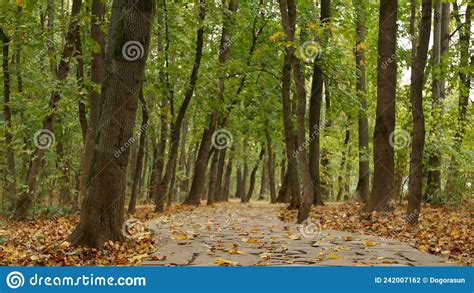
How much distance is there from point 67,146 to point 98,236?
2140 cm

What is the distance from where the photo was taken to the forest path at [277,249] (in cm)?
662

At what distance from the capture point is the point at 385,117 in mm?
12320

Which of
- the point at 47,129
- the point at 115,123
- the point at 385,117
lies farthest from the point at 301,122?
the point at 47,129

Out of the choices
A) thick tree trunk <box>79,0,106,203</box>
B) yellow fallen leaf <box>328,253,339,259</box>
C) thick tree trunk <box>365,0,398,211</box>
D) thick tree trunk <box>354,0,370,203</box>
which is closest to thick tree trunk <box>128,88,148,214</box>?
thick tree trunk <box>79,0,106,203</box>

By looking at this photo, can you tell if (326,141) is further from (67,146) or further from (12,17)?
(12,17)

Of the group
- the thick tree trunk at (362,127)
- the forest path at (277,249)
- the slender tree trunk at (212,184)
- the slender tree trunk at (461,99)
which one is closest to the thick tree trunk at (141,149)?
the slender tree trunk at (212,184)

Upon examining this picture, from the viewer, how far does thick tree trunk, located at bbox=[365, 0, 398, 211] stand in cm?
1214

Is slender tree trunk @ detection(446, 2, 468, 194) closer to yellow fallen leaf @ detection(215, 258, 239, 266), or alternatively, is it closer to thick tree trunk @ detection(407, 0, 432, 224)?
thick tree trunk @ detection(407, 0, 432, 224)

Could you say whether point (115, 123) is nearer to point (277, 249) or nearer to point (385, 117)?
point (277, 249)

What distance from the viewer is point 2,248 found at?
8.09 m

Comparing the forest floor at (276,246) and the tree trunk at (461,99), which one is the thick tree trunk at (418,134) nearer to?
the forest floor at (276,246)

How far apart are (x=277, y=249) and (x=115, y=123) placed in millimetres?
3053

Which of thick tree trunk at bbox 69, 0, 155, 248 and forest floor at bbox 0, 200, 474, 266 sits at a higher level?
thick tree trunk at bbox 69, 0, 155, 248

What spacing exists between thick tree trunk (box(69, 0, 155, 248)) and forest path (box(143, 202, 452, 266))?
1.01 m
